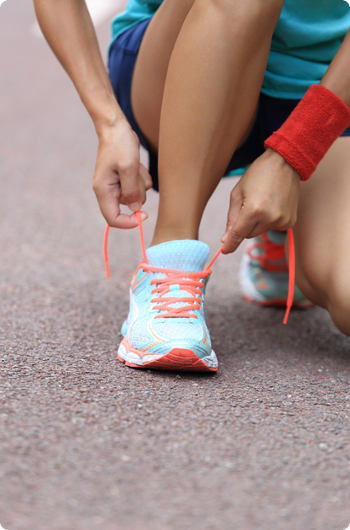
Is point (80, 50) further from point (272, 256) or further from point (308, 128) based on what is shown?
point (272, 256)

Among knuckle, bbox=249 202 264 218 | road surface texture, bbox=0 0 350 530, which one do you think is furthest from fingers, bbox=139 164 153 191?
road surface texture, bbox=0 0 350 530

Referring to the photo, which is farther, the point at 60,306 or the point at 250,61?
the point at 60,306

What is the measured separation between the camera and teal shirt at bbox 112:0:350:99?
108 centimetres

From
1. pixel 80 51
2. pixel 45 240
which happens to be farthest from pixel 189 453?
pixel 45 240

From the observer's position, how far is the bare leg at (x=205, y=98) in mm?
855

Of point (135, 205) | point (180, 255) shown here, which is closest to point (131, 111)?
point (135, 205)

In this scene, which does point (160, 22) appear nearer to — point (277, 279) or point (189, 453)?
point (277, 279)

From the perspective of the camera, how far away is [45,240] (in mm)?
1761

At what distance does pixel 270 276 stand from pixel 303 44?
Answer: 0.56 metres

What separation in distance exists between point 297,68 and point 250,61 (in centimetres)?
29

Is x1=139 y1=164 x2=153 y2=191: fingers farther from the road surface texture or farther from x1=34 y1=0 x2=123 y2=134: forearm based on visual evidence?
the road surface texture

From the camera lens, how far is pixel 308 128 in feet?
2.91

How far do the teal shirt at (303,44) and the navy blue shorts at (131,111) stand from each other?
0.03 meters

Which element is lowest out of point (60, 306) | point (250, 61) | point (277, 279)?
point (277, 279)
